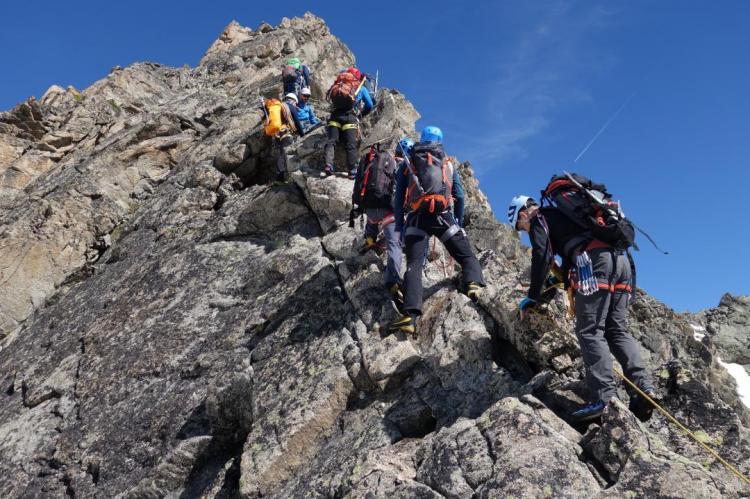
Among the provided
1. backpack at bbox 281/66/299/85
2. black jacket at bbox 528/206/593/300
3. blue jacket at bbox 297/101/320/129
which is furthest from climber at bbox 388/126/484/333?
backpack at bbox 281/66/299/85

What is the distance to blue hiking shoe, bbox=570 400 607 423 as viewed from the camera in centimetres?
715

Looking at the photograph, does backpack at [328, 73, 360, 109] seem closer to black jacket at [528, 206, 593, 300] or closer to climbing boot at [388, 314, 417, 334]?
climbing boot at [388, 314, 417, 334]

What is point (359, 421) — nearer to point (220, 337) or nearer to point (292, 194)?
point (220, 337)

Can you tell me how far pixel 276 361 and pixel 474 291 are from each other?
4.17m

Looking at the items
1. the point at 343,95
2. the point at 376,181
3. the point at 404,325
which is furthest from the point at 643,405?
the point at 343,95

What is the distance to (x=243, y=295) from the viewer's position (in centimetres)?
A: 1387

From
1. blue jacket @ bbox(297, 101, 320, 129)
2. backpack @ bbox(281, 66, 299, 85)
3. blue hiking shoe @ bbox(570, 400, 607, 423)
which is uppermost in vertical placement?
backpack @ bbox(281, 66, 299, 85)

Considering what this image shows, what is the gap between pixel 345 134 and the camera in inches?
645

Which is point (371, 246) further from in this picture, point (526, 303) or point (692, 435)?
point (692, 435)

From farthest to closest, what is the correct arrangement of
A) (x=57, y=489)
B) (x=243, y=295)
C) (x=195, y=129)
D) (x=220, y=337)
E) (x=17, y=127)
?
(x=17, y=127) → (x=195, y=129) → (x=243, y=295) → (x=220, y=337) → (x=57, y=489)

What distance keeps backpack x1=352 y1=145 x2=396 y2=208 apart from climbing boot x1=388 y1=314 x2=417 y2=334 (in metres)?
3.24

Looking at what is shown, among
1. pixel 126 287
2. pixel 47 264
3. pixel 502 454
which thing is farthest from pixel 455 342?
pixel 47 264

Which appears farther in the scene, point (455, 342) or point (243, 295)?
point (243, 295)

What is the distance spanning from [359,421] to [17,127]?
30.6m
